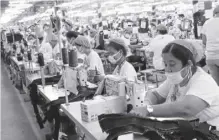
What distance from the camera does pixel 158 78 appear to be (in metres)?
4.98

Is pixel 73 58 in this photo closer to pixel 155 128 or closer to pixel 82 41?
pixel 82 41

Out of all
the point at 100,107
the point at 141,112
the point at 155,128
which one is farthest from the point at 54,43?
the point at 155,128

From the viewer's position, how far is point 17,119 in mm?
5273

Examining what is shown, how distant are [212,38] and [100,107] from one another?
253 centimetres

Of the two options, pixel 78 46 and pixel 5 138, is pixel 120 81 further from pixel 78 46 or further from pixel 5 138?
pixel 5 138

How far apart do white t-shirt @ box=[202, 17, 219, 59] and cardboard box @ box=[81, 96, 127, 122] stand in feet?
7.66

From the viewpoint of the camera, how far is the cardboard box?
2.18m

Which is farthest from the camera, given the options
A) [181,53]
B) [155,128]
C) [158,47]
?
[158,47]

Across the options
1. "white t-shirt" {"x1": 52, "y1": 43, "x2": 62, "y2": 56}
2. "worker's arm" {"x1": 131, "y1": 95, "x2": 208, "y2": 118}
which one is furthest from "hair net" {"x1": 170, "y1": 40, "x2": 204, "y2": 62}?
"white t-shirt" {"x1": 52, "y1": 43, "x2": 62, "y2": 56}

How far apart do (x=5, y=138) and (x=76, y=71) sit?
1.99 m

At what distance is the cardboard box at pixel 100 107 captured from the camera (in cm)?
218

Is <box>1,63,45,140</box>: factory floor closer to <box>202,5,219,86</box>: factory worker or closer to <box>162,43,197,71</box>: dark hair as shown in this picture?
<box>202,5,219,86</box>: factory worker

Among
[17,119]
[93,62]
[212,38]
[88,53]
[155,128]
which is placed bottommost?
[17,119]

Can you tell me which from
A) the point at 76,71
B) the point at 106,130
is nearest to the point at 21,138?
the point at 76,71
